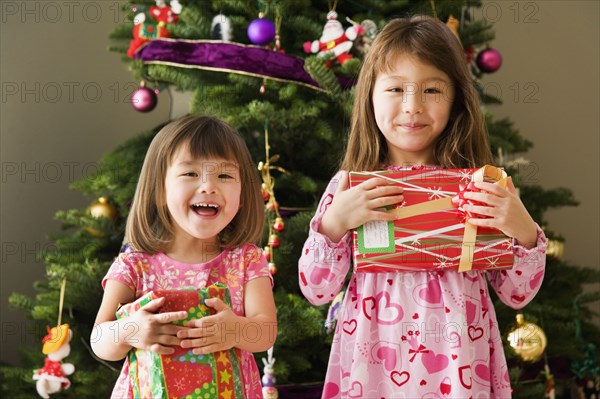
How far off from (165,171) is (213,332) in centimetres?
33

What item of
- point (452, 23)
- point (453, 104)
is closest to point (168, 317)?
point (453, 104)

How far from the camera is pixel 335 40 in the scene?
69.7 inches

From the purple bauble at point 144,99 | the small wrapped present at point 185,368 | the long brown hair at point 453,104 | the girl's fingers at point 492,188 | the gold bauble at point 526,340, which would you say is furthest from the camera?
the purple bauble at point 144,99

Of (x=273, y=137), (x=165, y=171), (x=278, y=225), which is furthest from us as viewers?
(x=273, y=137)

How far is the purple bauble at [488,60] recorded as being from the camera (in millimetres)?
2084

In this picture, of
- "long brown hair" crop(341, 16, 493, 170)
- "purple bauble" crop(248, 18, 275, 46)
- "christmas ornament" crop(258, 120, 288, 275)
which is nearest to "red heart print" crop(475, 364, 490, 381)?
"long brown hair" crop(341, 16, 493, 170)

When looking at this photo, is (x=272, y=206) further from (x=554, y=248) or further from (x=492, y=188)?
(x=554, y=248)

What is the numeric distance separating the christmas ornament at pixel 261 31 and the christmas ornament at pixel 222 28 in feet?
0.28

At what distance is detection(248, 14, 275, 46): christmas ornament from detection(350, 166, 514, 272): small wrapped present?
717 mm

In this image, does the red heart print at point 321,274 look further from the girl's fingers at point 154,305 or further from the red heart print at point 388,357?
the girl's fingers at point 154,305

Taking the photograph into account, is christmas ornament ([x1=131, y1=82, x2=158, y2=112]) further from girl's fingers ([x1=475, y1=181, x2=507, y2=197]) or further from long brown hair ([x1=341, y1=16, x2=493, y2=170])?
girl's fingers ([x1=475, y1=181, x2=507, y2=197])

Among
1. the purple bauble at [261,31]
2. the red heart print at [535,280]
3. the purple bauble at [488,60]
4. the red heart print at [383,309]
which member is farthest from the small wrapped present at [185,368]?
the purple bauble at [488,60]

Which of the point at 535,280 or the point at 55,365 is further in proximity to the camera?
the point at 55,365

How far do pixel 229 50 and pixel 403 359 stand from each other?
93 cm
